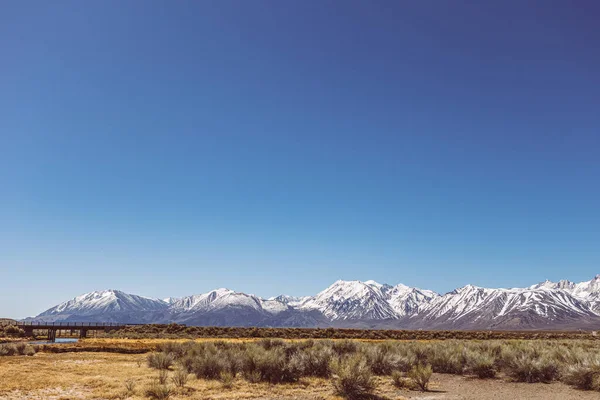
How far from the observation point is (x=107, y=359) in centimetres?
3244

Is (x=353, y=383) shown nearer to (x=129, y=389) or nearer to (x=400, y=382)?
(x=400, y=382)

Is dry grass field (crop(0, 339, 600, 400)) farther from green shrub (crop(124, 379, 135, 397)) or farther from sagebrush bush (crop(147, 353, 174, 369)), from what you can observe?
green shrub (crop(124, 379, 135, 397))

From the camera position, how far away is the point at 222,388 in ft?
66.4

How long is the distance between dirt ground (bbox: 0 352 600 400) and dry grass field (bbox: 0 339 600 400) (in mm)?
39

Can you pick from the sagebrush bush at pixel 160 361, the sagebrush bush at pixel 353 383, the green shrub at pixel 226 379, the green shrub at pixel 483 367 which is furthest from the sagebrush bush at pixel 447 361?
the sagebrush bush at pixel 160 361

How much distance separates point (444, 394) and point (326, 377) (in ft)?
21.4

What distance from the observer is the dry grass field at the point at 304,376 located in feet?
61.6

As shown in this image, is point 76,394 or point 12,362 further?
point 12,362

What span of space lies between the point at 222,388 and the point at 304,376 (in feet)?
17.0

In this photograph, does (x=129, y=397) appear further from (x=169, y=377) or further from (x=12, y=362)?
(x=12, y=362)

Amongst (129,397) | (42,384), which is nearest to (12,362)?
(42,384)

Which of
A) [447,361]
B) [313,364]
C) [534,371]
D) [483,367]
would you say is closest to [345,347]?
[313,364]

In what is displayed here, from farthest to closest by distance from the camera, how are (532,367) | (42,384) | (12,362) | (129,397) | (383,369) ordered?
1. (12,362)
2. (383,369)
3. (532,367)
4. (42,384)
5. (129,397)

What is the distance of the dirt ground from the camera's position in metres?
18.4
